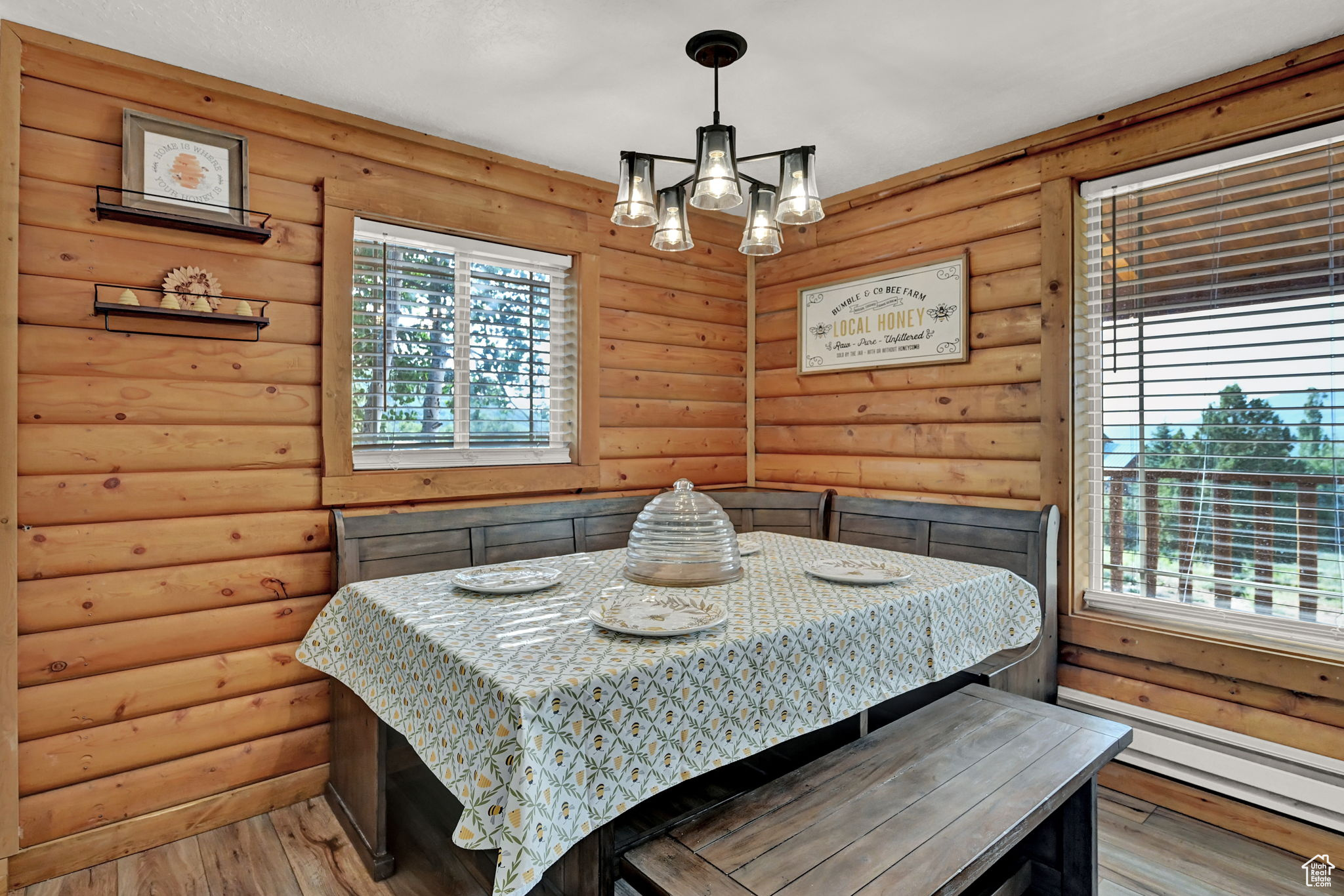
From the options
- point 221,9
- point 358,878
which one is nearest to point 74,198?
point 221,9

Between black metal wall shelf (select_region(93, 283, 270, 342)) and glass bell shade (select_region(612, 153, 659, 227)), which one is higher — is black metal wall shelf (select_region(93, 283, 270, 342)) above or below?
below

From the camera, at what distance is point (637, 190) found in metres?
1.87

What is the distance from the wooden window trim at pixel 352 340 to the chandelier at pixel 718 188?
3.43 feet

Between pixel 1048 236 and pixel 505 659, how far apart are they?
8.29 ft

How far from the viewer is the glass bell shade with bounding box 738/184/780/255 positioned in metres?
1.96

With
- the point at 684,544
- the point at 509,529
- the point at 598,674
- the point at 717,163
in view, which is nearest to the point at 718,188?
the point at 717,163

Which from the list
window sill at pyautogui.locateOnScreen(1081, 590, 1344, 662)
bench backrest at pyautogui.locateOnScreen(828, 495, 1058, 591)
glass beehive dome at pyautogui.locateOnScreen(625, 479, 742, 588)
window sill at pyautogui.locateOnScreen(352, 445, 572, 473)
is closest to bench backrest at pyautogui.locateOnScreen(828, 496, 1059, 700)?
bench backrest at pyautogui.locateOnScreen(828, 495, 1058, 591)

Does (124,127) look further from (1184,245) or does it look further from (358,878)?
(1184,245)

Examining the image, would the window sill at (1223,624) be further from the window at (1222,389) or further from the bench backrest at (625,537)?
the bench backrest at (625,537)

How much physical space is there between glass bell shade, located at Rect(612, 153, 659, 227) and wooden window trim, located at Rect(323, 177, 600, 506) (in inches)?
44.5

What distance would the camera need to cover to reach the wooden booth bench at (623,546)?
206 cm

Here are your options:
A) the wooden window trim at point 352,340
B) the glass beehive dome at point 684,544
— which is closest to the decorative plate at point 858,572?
the glass beehive dome at point 684,544

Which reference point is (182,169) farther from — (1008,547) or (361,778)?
(1008,547)

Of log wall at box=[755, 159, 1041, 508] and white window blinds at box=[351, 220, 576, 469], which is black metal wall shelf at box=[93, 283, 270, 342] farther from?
A: log wall at box=[755, 159, 1041, 508]
